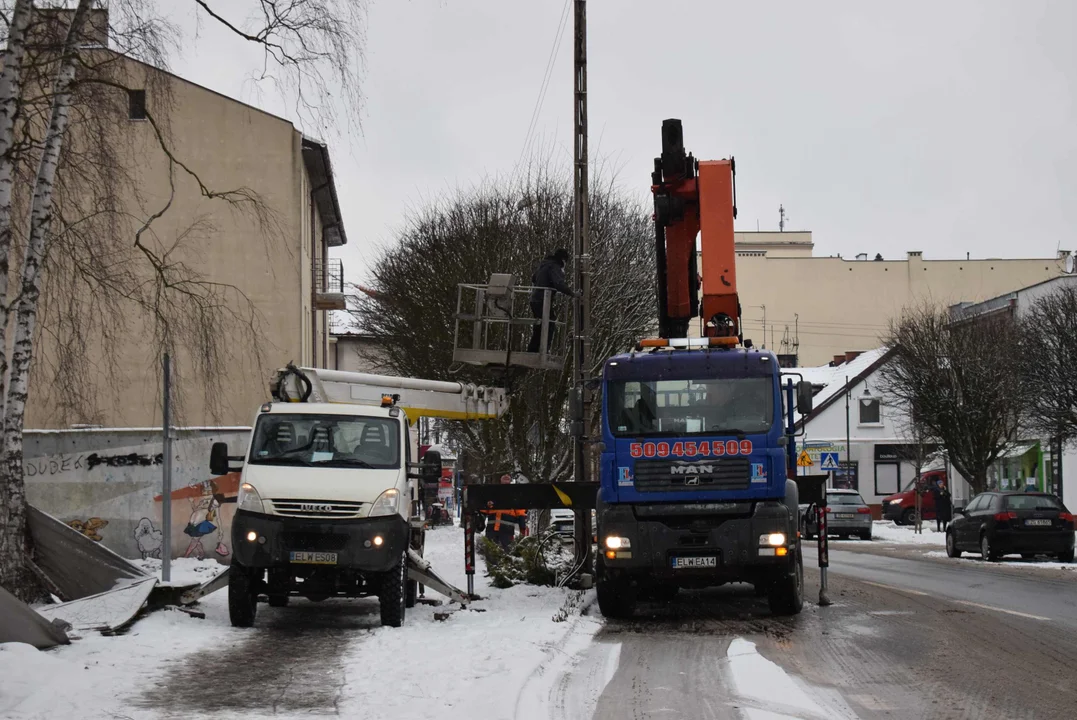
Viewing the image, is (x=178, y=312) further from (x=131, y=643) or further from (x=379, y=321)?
(x=379, y=321)

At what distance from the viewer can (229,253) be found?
105ft

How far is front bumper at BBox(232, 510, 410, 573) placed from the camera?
12969 millimetres

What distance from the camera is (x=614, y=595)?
49.0 feet

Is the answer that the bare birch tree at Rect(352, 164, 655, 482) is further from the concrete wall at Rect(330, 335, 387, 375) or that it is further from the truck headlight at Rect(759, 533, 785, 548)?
the truck headlight at Rect(759, 533, 785, 548)

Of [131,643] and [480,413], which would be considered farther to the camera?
[480,413]

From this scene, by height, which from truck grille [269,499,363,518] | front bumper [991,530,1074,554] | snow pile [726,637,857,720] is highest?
truck grille [269,499,363,518]

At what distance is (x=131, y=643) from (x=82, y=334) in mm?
3728

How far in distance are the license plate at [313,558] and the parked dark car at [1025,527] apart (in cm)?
1844

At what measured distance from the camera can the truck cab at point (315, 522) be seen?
512 inches

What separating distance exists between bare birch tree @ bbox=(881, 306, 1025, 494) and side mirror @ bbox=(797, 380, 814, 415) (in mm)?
26944

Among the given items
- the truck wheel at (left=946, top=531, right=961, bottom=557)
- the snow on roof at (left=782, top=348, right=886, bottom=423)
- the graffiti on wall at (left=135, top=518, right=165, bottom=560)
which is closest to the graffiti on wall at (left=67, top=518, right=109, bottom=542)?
the graffiti on wall at (left=135, top=518, right=165, bottom=560)

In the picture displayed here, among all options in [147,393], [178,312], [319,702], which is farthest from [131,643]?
[147,393]

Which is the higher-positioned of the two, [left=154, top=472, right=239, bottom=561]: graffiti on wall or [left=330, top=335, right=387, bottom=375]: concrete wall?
[left=330, top=335, right=387, bottom=375]: concrete wall

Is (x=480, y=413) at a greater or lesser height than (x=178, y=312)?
lesser
